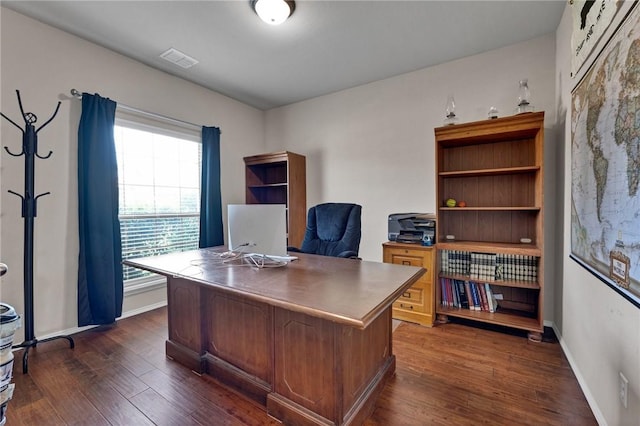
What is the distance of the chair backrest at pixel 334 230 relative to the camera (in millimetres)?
2602

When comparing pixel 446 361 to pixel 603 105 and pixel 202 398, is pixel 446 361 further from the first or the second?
pixel 603 105

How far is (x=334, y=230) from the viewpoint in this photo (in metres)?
2.71

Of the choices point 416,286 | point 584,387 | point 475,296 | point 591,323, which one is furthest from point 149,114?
point 584,387

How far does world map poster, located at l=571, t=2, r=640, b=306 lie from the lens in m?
1.07

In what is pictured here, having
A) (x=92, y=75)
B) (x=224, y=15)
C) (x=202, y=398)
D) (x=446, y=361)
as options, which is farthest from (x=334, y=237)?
(x=92, y=75)

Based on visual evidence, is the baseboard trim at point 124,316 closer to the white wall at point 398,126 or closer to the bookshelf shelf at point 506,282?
the white wall at point 398,126

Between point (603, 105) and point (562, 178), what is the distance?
3.80ft

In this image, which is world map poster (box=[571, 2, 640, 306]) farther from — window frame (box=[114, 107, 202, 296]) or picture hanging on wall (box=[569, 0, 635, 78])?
window frame (box=[114, 107, 202, 296])

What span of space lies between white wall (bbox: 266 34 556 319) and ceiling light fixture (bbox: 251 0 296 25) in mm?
1614

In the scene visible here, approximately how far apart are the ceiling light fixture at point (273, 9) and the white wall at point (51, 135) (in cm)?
169

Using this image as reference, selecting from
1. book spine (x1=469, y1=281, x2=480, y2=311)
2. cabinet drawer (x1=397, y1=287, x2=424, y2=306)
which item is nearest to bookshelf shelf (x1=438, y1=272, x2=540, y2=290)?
book spine (x1=469, y1=281, x2=480, y2=311)

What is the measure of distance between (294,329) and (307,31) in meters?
2.42

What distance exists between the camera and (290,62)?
9.88ft

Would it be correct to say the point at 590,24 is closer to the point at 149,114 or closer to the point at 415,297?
the point at 415,297
